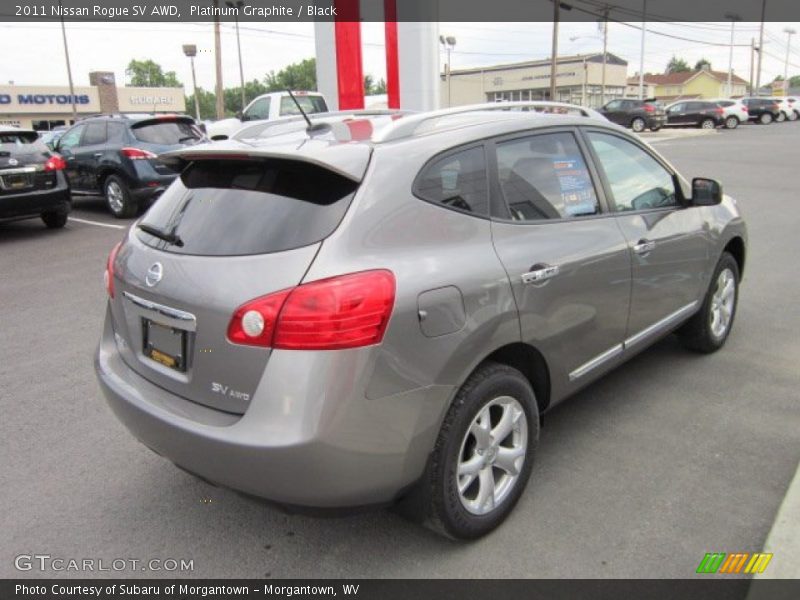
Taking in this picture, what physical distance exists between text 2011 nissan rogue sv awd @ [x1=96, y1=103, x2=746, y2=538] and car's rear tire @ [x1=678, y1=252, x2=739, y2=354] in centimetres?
140

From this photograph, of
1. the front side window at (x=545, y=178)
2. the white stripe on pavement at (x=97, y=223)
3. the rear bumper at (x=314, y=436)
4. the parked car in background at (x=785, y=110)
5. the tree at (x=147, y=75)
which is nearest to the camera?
the rear bumper at (x=314, y=436)

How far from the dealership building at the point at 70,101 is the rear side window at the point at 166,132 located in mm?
55423

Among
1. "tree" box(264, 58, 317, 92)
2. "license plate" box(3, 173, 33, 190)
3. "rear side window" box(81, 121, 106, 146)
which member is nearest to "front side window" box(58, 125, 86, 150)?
"rear side window" box(81, 121, 106, 146)

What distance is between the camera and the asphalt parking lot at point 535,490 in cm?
278

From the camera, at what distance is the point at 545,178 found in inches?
130

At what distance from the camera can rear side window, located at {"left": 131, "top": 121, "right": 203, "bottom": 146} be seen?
36.4 ft

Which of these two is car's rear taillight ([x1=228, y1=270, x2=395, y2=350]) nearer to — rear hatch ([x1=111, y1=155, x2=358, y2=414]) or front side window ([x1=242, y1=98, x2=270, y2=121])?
rear hatch ([x1=111, y1=155, x2=358, y2=414])

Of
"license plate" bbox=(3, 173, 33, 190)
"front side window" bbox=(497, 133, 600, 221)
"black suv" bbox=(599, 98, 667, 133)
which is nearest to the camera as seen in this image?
"front side window" bbox=(497, 133, 600, 221)

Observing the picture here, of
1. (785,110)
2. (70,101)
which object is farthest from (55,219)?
(70,101)

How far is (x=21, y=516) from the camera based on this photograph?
3115mm

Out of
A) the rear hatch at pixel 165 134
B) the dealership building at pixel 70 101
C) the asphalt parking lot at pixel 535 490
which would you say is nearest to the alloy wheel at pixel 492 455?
the asphalt parking lot at pixel 535 490

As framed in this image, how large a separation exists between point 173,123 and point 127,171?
4.05ft

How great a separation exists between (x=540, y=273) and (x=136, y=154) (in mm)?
9382

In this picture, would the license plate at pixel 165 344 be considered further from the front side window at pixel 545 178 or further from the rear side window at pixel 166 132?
the rear side window at pixel 166 132
